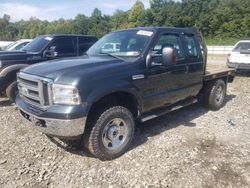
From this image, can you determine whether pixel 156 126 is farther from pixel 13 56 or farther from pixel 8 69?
pixel 13 56

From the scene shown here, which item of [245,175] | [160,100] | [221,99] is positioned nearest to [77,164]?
[160,100]

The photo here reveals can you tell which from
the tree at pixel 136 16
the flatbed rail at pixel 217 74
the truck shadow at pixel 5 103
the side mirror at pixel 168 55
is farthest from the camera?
the tree at pixel 136 16

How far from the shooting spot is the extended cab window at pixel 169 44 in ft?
16.1

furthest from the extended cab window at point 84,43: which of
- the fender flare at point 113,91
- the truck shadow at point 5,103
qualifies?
the fender flare at point 113,91

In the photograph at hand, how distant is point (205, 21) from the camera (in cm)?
5622

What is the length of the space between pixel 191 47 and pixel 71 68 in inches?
114

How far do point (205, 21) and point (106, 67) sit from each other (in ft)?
185

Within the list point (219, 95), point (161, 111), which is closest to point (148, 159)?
point (161, 111)

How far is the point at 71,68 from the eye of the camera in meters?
4.00

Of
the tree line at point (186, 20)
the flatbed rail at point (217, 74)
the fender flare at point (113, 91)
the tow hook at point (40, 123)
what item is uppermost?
the tree line at point (186, 20)

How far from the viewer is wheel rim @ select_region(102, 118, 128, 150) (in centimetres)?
425

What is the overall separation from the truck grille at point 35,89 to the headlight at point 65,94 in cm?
10

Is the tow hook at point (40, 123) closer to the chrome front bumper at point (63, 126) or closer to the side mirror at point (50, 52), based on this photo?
the chrome front bumper at point (63, 126)

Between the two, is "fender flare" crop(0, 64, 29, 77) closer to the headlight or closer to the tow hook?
the tow hook
